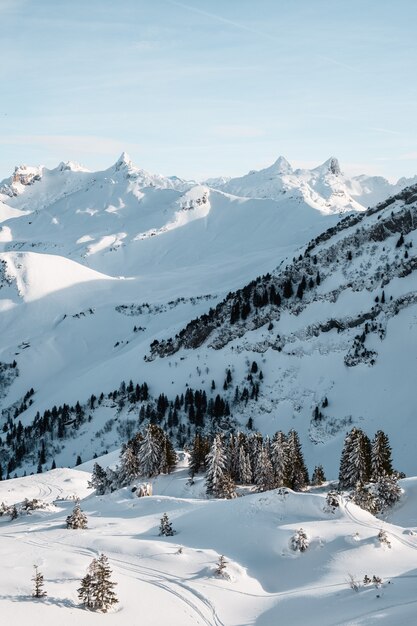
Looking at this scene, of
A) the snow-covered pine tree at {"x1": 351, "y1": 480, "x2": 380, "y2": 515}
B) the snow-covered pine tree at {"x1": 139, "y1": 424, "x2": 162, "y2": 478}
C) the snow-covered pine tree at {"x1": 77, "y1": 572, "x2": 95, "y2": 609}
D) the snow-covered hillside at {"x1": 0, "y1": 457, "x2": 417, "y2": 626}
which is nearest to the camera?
the snow-covered pine tree at {"x1": 77, "y1": 572, "x2": 95, "y2": 609}

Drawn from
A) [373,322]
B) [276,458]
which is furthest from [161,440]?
[373,322]

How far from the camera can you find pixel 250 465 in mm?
69188

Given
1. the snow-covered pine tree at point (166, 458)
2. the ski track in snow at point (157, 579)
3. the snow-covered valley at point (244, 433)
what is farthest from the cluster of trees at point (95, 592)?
the snow-covered pine tree at point (166, 458)

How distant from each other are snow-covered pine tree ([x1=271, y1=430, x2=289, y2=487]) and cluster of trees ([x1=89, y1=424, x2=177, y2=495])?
14938mm

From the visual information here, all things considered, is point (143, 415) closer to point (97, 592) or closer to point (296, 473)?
point (296, 473)

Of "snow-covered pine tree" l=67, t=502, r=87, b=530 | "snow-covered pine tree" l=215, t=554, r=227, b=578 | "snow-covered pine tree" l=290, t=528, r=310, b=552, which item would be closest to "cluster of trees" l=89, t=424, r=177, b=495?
"snow-covered pine tree" l=67, t=502, r=87, b=530

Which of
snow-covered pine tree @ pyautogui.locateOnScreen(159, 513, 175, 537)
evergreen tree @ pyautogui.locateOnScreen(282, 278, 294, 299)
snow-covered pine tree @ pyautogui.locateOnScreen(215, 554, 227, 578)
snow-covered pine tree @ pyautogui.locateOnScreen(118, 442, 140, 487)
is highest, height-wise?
evergreen tree @ pyautogui.locateOnScreen(282, 278, 294, 299)

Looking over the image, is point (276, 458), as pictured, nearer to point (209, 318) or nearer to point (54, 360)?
point (209, 318)

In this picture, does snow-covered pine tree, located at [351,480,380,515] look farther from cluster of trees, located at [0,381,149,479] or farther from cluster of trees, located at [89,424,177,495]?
cluster of trees, located at [0,381,149,479]

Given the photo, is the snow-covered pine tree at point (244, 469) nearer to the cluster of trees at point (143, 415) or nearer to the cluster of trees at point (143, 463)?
the cluster of trees at point (143, 463)

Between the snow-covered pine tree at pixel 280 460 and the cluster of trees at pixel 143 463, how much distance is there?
14938 millimetres

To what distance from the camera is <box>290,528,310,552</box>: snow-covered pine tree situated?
3531 centimetres

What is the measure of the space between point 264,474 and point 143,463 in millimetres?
17733

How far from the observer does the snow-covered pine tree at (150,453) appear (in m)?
69.6
